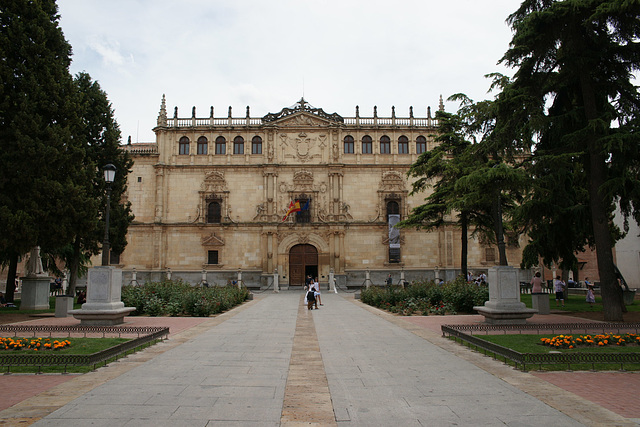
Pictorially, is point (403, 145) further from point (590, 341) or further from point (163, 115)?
point (590, 341)

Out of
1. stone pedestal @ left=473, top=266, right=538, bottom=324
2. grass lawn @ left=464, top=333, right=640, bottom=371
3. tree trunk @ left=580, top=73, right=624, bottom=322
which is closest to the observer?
grass lawn @ left=464, top=333, right=640, bottom=371

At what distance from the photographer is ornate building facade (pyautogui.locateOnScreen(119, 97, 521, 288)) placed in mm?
43688

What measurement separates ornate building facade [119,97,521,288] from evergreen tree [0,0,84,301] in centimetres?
2447

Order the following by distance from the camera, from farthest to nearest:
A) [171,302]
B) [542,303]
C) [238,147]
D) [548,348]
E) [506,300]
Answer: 1. [238,147]
2. [171,302]
3. [542,303]
4. [506,300]
5. [548,348]

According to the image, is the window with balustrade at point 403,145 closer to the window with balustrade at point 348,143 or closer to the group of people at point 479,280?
the window with balustrade at point 348,143

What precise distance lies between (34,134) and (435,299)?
743 inches

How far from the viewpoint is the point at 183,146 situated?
149 ft

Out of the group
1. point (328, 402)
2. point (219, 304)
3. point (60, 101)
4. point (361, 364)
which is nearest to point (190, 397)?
point (328, 402)

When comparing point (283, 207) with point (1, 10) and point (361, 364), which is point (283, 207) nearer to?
point (1, 10)

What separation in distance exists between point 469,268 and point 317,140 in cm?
1903

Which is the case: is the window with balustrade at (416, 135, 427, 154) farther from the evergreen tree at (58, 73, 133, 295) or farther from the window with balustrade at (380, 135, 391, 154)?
the evergreen tree at (58, 73, 133, 295)

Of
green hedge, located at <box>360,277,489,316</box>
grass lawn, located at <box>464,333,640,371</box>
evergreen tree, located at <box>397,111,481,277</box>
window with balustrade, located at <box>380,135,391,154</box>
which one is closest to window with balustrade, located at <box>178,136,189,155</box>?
window with balustrade, located at <box>380,135,391,154</box>

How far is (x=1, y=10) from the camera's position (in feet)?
61.5

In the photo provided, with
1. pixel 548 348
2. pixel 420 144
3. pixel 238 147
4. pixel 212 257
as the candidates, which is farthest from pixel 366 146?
pixel 548 348
